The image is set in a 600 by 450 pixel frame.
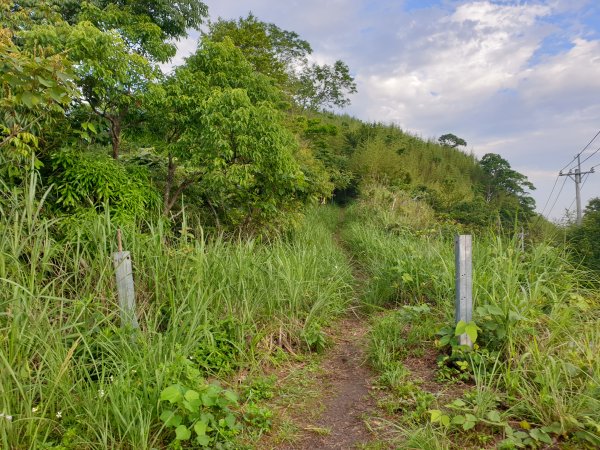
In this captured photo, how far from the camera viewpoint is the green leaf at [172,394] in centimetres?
197

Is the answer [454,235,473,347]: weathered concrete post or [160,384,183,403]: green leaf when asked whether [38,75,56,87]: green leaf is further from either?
[454,235,473,347]: weathered concrete post

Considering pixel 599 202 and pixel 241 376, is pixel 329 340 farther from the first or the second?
pixel 599 202

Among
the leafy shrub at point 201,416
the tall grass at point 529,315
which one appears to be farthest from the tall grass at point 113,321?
the tall grass at point 529,315

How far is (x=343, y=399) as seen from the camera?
2848mm

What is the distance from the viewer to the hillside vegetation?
210 centimetres

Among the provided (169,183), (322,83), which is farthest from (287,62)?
(169,183)

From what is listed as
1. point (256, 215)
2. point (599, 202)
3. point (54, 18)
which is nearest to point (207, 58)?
point (256, 215)

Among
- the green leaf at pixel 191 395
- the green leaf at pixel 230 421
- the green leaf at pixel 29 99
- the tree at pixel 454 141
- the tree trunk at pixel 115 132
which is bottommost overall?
the green leaf at pixel 230 421

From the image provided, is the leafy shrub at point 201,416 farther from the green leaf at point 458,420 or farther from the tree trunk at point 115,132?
the tree trunk at point 115,132

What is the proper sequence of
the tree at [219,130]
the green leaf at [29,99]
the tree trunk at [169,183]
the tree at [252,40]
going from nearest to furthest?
the green leaf at [29,99] < the tree at [219,130] < the tree trunk at [169,183] < the tree at [252,40]

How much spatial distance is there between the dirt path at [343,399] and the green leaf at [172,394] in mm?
748

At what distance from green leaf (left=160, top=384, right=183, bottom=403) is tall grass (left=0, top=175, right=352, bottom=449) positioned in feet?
0.47

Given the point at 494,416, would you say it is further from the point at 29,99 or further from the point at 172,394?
the point at 29,99

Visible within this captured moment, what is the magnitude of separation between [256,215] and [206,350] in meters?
3.51
